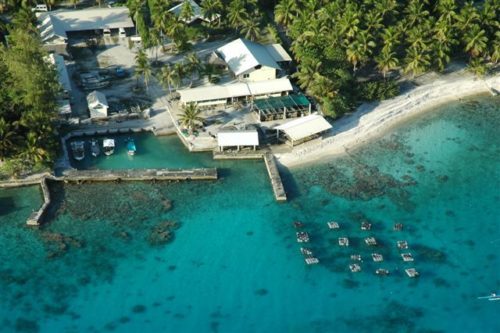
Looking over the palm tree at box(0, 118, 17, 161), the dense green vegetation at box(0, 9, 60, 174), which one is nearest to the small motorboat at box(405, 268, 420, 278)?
the dense green vegetation at box(0, 9, 60, 174)

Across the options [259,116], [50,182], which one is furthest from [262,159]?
[50,182]

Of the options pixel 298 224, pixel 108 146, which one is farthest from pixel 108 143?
pixel 298 224

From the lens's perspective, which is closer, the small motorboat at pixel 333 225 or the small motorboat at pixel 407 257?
the small motorboat at pixel 407 257

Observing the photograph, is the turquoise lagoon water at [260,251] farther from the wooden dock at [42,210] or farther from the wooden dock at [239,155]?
the wooden dock at [42,210]

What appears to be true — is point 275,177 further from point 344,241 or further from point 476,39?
point 476,39

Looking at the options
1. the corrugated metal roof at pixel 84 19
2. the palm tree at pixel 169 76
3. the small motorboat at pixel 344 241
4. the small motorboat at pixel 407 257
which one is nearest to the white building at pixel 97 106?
the palm tree at pixel 169 76

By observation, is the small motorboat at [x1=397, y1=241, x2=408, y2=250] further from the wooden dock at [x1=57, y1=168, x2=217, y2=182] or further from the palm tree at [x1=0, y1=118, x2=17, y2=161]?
the palm tree at [x1=0, y1=118, x2=17, y2=161]
